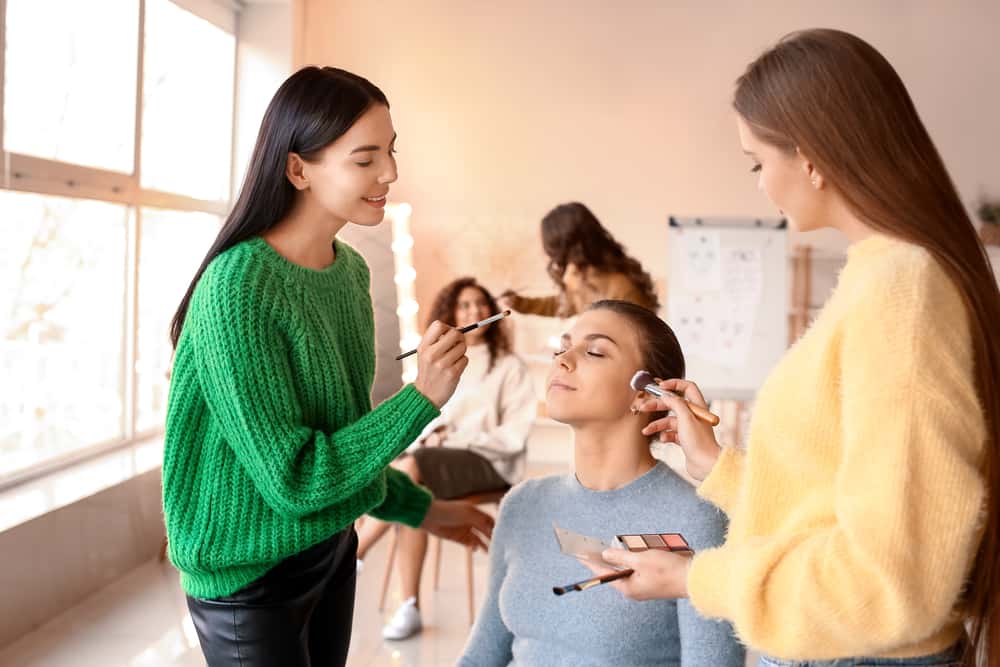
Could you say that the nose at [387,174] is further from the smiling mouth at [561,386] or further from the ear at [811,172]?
the ear at [811,172]

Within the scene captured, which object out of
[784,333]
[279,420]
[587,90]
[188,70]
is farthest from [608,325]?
[587,90]

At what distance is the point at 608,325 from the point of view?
1655 millimetres

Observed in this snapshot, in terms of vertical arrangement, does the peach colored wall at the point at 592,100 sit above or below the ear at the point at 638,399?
above

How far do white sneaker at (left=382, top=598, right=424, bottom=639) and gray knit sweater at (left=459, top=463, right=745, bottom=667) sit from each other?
1.81 metres

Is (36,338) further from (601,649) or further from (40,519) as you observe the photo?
(601,649)

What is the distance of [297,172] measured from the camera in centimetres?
148

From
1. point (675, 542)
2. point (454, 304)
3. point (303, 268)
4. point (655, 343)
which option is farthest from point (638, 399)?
point (454, 304)

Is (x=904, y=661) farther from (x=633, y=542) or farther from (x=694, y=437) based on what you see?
(x=694, y=437)

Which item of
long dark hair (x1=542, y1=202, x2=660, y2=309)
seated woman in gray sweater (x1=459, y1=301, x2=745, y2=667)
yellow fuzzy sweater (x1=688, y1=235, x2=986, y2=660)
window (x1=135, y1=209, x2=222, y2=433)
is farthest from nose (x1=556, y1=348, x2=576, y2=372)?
window (x1=135, y1=209, x2=222, y2=433)

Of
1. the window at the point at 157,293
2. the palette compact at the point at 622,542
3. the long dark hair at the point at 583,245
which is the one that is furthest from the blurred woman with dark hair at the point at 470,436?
the palette compact at the point at 622,542

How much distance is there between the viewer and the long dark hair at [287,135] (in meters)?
1.45

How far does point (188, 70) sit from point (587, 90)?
2.49 metres

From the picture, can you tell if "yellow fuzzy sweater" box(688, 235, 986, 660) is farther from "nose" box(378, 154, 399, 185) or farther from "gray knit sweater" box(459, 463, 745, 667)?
"nose" box(378, 154, 399, 185)

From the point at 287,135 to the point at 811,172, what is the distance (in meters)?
0.77
